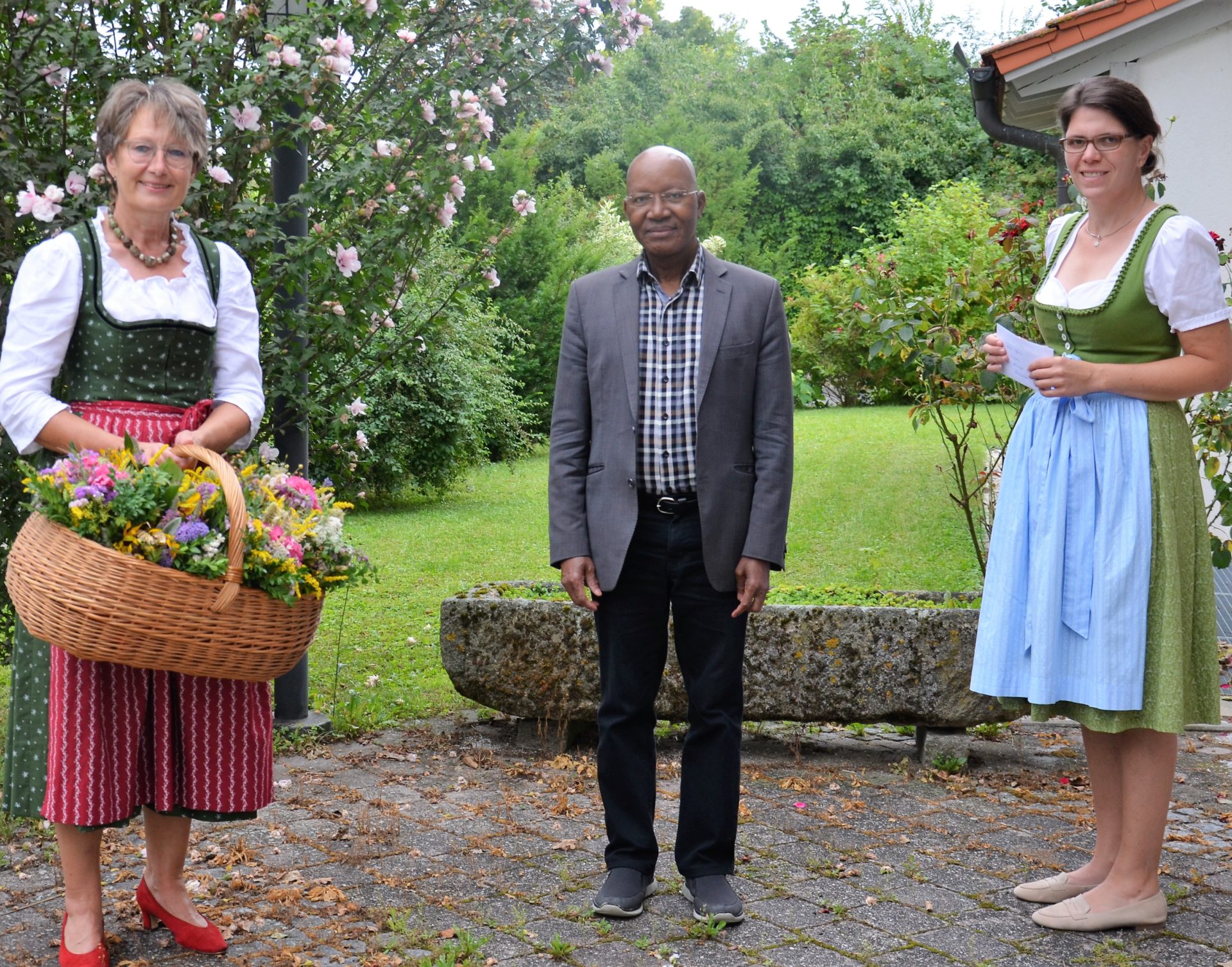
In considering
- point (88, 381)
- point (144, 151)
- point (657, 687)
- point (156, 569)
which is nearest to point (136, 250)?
Answer: point (144, 151)

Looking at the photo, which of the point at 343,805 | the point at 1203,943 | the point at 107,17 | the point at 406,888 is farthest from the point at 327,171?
the point at 1203,943

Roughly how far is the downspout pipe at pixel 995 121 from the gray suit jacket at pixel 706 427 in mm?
6298

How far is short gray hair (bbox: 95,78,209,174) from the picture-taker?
10.4ft

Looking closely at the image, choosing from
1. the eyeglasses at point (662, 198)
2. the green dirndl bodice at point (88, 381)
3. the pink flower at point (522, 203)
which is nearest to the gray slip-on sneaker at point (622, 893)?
the green dirndl bodice at point (88, 381)

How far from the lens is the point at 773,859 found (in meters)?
4.07

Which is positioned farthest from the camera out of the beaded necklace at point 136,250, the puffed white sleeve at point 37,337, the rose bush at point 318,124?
the rose bush at point 318,124

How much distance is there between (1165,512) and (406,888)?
2.39 m

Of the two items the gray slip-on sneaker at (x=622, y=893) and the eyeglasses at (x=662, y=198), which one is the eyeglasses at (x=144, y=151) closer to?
the eyeglasses at (x=662, y=198)

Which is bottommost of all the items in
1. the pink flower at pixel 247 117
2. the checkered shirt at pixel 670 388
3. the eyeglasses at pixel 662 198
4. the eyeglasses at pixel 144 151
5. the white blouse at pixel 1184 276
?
the checkered shirt at pixel 670 388

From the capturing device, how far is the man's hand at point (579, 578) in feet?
11.9

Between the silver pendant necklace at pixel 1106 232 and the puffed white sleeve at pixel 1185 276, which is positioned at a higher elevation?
the silver pendant necklace at pixel 1106 232

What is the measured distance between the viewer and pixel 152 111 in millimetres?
3150

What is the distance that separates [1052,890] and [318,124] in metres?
3.59

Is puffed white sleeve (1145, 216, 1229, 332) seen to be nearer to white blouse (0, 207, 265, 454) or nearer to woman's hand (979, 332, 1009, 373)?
woman's hand (979, 332, 1009, 373)
